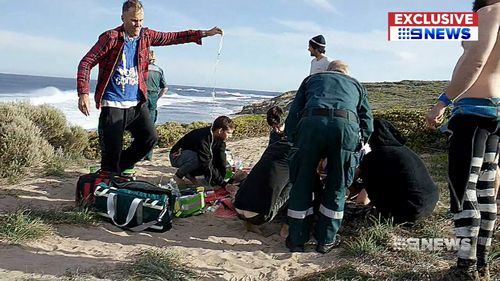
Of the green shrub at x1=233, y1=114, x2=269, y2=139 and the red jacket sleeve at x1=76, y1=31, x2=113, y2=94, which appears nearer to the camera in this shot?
the red jacket sleeve at x1=76, y1=31, x2=113, y2=94

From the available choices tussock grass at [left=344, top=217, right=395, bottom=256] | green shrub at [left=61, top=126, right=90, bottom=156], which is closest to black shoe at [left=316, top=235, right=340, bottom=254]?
tussock grass at [left=344, top=217, right=395, bottom=256]

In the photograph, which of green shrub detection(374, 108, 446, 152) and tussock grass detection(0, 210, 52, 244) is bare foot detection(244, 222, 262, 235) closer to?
tussock grass detection(0, 210, 52, 244)

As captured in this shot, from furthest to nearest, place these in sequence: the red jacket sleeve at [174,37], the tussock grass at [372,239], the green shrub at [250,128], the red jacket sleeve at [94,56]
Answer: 1. the green shrub at [250,128]
2. the red jacket sleeve at [174,37]
3. the red jacket sleeve at [94,56]
4. the tussock grass at [372,239]

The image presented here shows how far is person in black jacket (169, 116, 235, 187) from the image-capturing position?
5.69m

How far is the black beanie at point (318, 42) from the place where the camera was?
270 inches

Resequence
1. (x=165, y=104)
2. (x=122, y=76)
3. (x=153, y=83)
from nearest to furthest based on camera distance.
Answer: (x=122, y=76)
(x=153, y=83)
(x=165, y=104)

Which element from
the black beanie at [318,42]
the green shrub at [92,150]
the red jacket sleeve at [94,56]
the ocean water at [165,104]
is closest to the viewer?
the red jacket sleeve at [94,56]

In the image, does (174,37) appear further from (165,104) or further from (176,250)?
(165,104)

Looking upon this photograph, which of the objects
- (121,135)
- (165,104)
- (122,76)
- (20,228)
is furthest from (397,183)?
(165,104)

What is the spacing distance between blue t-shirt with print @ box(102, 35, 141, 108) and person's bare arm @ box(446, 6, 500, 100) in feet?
10.6

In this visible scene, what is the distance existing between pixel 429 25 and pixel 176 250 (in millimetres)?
2995

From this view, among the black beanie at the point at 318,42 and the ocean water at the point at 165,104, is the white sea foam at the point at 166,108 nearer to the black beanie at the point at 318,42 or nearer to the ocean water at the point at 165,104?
the ocean water at the point at 165,104

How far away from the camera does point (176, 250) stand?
149 inches

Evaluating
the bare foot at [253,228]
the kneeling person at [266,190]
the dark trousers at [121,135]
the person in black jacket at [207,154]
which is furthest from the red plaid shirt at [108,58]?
the bare foot at [253,228]
